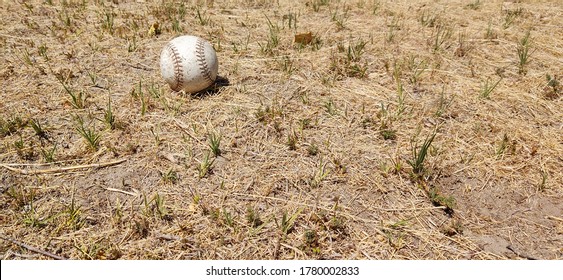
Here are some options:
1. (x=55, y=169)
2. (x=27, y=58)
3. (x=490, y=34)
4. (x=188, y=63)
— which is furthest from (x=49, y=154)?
(x=490, y=34)

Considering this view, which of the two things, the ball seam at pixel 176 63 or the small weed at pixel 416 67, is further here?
the small weed at pixel 416 67

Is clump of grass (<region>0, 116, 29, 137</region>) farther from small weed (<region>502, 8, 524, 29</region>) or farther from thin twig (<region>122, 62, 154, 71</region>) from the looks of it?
small weed (<region>502, 8, 524, 29</region>)

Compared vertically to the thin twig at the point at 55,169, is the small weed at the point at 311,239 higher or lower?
lower

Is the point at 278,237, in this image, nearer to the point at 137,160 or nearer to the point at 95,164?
the point at 137,160

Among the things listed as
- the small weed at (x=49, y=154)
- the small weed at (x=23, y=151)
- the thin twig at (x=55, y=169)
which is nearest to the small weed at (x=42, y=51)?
the small weed at (x=23, y=151)

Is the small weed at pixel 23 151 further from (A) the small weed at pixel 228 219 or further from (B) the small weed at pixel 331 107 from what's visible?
(B) the small weed at pixel 331 107

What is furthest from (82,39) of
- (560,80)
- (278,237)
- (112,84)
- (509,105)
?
(560,80)
